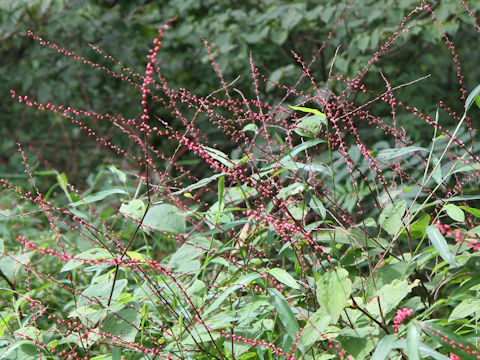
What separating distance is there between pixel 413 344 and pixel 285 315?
0.35 metres

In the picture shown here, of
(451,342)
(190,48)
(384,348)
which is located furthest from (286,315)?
(190,48)

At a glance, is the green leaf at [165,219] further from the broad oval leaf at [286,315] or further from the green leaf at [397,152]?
the green leaf at [397,152]

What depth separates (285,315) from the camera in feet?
4.33

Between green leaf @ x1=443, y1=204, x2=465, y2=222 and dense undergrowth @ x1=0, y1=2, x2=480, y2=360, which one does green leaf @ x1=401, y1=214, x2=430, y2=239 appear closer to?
dense undergrowth @ x1=0, y1=2, x2=480, y2=360

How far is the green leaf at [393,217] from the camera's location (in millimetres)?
1485

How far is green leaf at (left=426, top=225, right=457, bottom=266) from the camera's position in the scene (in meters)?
1.13

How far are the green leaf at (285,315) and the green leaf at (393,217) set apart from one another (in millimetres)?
334

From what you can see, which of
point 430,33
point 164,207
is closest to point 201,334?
point 164,207

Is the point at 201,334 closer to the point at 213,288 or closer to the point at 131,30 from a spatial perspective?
the point at 213,288

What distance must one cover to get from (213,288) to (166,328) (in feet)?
0.54

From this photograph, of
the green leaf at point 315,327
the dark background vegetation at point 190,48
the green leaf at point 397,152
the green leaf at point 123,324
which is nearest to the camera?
the green leaf at point 315,327

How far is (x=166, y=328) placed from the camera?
1.65m

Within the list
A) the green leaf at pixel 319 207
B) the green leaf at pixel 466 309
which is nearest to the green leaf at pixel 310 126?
the green leaf at pixel 319 207

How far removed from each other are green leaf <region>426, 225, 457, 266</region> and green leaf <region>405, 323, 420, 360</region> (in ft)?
0.49
